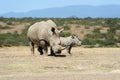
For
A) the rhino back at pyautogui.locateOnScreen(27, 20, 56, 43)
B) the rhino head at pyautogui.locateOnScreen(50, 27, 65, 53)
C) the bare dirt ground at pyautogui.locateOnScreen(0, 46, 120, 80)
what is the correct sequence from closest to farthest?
the bare dirt ground at pyautogui.locateOnScreen(0, 46, 120, 80) → the rhino head at pyautogui.locateOnScreen(50, 27, 65, 53) → the rhino back at pyautogui.locateOnScreen(27, 20, 56, 43)

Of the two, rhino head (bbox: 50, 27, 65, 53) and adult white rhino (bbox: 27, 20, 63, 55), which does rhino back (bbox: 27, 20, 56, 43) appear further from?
rhino head (bbox: 50, 27, 65, 53)

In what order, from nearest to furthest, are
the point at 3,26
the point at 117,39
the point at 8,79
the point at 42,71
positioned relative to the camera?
the point at 8,79
the point at 42,71
the point at 117,39
the point at 3,26

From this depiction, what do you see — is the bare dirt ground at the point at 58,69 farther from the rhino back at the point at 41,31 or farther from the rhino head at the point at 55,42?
the rhino back at the point at 41,31

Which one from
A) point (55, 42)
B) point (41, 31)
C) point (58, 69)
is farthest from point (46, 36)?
point (58, 69)

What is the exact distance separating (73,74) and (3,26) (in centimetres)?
4606

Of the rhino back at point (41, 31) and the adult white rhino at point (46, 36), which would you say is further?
the rhino back at point (41, 31)

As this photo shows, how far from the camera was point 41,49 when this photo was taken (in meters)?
29.2

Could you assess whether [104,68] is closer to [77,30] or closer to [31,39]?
[31,39]

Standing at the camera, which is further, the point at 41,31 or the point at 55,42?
the point at 41,31

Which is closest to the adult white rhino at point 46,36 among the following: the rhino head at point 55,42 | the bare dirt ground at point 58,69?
the rhino head at point 55,42

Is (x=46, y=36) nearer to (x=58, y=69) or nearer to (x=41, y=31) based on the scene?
(x=41, y=31)

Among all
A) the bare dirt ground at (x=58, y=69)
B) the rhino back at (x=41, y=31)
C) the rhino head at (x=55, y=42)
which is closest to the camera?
the bare dirt ground at (x=58, y=69)

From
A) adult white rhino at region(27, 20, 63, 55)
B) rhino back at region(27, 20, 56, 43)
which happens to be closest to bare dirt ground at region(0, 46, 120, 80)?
adult white rhino at region(27, 20, 63, 55)

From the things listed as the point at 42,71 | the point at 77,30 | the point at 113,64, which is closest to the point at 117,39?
the point at 77,30
